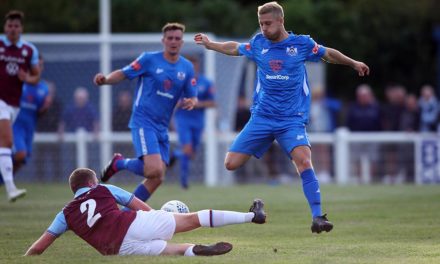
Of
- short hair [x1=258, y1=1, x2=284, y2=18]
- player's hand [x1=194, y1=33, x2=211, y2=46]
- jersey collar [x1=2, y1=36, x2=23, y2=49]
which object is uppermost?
short hair [x1=258, y1=1, x2=284, y2=18]

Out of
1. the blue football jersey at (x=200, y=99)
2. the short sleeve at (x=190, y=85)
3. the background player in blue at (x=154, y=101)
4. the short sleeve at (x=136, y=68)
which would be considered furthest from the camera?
the blue football jersey at (x=200, y=99)

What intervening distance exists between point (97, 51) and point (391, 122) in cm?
669

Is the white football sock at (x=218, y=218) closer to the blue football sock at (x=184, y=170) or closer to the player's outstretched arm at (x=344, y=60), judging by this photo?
the player's outstretched arm at (x=344, y=60)

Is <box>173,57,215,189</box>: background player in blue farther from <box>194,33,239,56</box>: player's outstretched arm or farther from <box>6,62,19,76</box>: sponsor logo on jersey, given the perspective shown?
<box>194,33,239,56</box>: player's outstretched arm

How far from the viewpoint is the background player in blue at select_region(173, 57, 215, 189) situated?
800 inches

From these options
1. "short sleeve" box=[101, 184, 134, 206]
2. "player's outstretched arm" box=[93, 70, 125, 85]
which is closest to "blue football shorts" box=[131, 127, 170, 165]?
"player's outstretched arm" box=[93, 70, 125, 85]

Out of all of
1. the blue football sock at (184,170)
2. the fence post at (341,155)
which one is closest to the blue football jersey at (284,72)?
the blue football sock at (184,170)

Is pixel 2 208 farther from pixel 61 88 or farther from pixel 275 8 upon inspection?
pixel 61 88

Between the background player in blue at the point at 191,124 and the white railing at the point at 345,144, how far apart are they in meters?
1.66

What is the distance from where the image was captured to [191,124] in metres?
20.8

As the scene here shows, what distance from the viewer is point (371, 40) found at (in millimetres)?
29312

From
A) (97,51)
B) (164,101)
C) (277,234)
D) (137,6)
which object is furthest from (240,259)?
(137,6)

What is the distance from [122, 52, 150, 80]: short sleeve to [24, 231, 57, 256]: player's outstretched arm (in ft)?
13.7

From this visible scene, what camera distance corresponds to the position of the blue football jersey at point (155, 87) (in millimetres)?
13617
